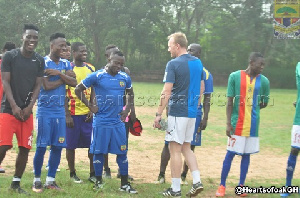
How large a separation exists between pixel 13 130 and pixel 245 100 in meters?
3.49

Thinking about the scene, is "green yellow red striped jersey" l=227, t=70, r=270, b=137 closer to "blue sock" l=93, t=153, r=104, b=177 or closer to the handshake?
the handshake

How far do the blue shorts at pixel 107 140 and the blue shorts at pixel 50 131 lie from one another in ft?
1.59

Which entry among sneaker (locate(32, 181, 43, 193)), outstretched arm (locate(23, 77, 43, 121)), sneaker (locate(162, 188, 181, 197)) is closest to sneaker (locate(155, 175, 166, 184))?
sneaker (locate(162, 188, 181, 197))

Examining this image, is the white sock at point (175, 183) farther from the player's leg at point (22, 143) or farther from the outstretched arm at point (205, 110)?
the player's leg at point (22, 143)

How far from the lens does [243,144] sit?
731cm

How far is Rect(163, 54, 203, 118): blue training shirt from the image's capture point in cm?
671

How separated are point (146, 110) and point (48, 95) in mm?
15007

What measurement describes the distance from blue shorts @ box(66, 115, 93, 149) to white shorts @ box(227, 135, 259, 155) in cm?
249

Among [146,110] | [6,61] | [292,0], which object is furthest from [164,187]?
[292,0]

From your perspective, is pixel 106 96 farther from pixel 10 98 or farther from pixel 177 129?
pixel 10 98

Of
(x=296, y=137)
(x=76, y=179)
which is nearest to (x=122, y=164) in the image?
(x=76, y=179)

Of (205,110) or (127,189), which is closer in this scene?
(127,189)

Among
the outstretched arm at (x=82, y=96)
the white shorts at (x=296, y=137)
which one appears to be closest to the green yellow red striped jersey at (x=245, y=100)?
the white shorts at (x=296, y=137)

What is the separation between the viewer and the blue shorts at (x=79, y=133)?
A: 808 cm
